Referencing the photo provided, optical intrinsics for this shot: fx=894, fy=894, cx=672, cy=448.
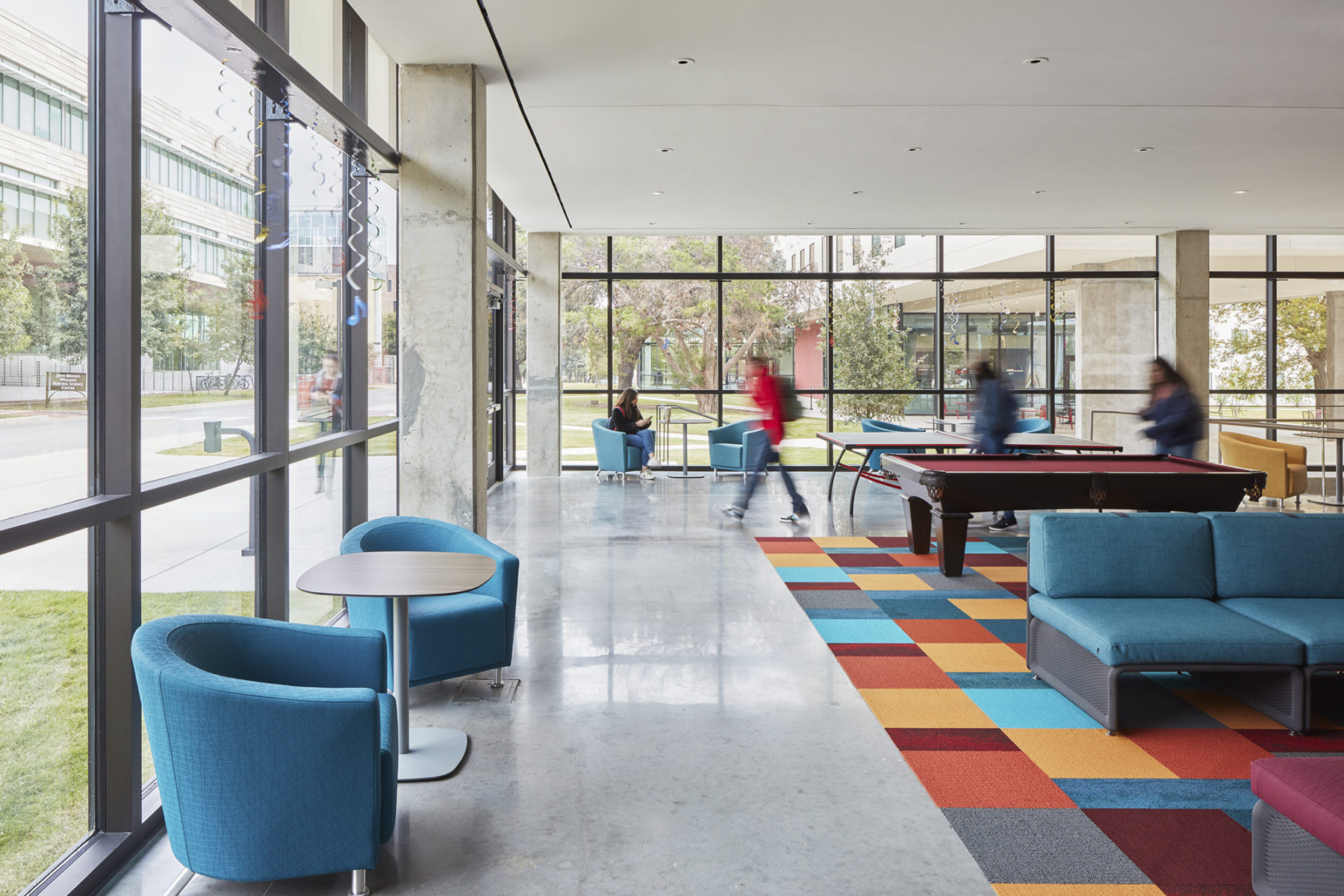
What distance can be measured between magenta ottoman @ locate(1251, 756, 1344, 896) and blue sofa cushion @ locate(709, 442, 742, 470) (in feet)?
29.8

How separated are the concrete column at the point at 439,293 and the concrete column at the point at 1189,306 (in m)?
10.5

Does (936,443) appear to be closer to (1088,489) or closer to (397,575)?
(1088,489)

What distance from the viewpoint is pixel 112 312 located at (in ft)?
8.86

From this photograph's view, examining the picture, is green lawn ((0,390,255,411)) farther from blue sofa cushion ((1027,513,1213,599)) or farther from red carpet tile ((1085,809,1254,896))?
blue sofa cushion ((1027,513,1213,599))

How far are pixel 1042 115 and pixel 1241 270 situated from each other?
840 centimetres

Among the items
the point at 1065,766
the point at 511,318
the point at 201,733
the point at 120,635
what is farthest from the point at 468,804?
the point at 511,318

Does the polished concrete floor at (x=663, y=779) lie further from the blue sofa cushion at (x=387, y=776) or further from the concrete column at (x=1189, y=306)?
the concrete column at (x=1189, y=306)

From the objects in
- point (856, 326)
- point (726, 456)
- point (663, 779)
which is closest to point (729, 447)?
point (726, 456)

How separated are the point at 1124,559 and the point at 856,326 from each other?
961 cm

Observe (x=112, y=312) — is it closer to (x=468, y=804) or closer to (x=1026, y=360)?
(x=468, y=804)

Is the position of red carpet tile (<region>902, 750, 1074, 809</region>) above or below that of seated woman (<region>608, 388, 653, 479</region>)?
below

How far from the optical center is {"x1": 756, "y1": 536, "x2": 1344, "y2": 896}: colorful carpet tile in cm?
262

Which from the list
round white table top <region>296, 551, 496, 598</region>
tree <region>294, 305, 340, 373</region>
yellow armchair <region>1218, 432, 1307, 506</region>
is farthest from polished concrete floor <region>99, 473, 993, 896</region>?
yellow armchair <region>1218, 432, 1307, 506</region>

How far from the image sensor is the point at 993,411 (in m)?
8.00
